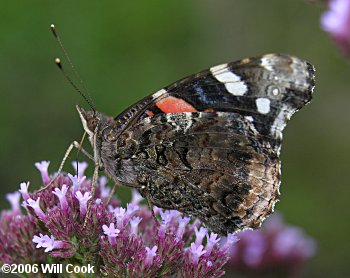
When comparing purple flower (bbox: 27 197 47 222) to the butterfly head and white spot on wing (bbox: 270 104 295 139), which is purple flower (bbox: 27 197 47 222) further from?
white spot on wing (bbox: 270 104 295 139)

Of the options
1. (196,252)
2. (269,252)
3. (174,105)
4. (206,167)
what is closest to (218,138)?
(206,167)

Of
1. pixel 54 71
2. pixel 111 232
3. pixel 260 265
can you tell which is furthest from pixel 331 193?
pixel 111 232

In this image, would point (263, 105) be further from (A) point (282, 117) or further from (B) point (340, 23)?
(B) point (340, 23)

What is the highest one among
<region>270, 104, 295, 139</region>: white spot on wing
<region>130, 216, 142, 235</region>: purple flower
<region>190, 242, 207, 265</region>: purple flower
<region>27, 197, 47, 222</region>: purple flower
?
<region>270, 104, 295, 139</region>: white spot on wing

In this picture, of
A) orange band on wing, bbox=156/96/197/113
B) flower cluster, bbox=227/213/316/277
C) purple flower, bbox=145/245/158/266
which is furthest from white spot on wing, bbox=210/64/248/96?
flower cluster, bbox=227/213/316/277

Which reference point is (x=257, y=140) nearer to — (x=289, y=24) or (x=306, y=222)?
(x=306, y=222)

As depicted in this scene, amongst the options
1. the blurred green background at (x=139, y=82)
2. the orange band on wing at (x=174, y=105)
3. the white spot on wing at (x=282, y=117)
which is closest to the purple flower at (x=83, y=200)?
the orange band on wing at (x=174, y=105)

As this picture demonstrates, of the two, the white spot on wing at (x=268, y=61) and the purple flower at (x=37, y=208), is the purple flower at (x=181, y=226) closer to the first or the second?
the purple flower at (x=37, y=208)
